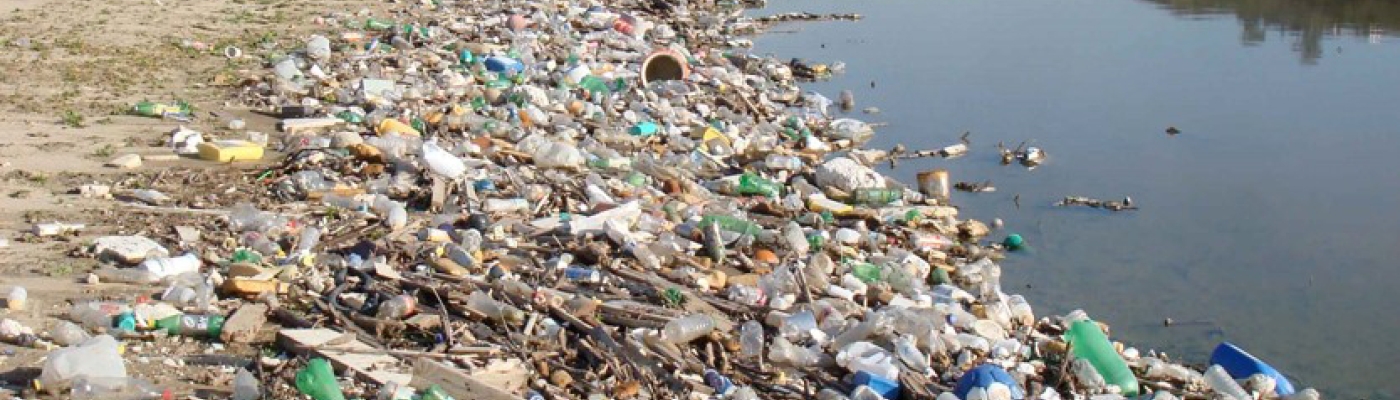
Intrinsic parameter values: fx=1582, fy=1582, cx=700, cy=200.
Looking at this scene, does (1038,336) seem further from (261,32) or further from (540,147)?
(261,32)

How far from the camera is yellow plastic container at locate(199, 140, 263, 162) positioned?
6.76 m

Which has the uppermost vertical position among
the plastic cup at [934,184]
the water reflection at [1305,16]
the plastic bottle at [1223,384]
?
the plastic bottle at [1223,384]

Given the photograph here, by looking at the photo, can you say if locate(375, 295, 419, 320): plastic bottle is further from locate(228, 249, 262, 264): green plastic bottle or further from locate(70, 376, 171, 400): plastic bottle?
locate(70, 376, 171, 400): plastic bottle

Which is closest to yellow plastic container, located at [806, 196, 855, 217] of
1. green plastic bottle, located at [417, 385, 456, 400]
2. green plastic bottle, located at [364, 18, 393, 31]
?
green plastic bottle, located at [417, 385, 456, 400]

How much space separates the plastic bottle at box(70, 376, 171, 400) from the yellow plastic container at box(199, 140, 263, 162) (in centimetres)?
297

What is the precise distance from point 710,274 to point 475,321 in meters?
1.14

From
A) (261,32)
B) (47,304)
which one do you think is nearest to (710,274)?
(47,304)

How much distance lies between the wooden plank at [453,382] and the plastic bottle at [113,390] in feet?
2.08

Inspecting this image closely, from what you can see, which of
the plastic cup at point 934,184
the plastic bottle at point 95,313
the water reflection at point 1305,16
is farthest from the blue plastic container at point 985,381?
the water reflection at point 1305,16

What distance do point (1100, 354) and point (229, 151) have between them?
378cm

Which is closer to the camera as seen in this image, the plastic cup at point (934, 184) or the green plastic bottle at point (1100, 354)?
the green plastic bottle at point (1100, 354)

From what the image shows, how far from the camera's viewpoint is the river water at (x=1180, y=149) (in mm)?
6270

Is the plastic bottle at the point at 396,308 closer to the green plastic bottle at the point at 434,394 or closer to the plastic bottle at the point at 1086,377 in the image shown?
the green plastic bottle at the point at 434,394

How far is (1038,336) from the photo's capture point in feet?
17.5
